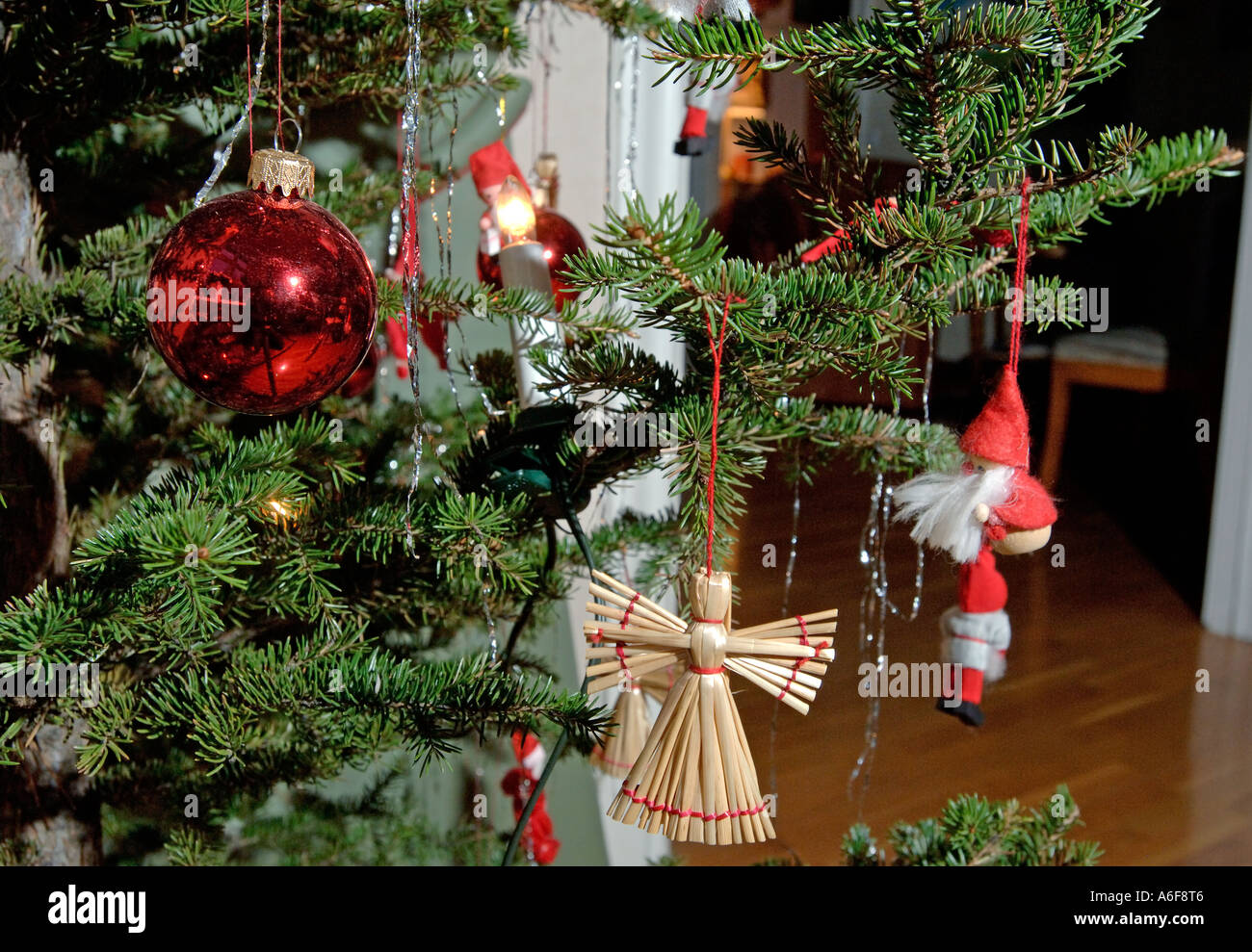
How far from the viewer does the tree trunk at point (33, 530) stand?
67 cm

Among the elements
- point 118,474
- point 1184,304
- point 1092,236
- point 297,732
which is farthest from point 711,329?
point 1184,304

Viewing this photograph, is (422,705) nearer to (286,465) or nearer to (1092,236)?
(286,465)

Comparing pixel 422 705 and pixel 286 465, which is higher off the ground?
pixel 286 465

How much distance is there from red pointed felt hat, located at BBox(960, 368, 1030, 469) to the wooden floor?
0.50 metres

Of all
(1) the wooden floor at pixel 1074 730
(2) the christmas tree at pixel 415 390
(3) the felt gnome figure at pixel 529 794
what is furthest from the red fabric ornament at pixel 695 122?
(3) the felt gnome figure at pixel 529 794

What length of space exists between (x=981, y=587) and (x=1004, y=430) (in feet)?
0.61

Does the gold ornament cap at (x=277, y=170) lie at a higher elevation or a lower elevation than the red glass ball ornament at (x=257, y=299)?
higher

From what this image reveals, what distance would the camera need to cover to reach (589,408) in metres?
0.63

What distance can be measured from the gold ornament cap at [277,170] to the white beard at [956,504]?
36 cm

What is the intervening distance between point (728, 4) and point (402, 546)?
379mm

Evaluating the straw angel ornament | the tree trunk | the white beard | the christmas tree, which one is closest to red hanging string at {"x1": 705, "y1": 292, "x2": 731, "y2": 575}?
the christmas tree

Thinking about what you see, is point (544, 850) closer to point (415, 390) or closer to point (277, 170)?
point (415, 390)

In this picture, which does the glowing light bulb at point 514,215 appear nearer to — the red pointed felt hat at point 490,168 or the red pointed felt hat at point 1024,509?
the red pointed felt hat at point 490,168

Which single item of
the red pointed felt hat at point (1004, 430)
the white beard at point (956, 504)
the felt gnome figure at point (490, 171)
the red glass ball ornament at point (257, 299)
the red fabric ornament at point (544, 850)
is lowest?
the red fabric ornament at point (544, 850)
